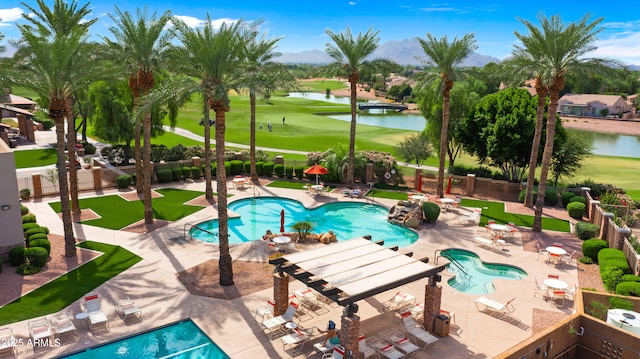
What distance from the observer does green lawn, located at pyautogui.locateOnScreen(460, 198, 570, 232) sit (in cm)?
2730

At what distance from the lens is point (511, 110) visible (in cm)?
3509

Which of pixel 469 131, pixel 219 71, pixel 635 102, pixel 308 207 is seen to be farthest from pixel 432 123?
pixel 635 102

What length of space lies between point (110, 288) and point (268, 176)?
69.0 feet

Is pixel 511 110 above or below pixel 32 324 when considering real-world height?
above

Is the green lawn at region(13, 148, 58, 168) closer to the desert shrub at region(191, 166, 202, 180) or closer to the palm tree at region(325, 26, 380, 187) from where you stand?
the desert shrub at region(191, 166, 202, 180)

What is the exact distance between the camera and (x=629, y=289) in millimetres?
17406

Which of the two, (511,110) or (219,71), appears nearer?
(219,71)

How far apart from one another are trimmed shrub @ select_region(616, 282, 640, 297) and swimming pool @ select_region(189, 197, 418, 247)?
9824mm

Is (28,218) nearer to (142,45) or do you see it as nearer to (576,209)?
(142,45)

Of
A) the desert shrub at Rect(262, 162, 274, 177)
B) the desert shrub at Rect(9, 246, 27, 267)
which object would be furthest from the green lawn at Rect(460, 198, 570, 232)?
the desert shrub at Rect(9, 246, 27, 267)

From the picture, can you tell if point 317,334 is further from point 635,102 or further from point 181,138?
point 635,102

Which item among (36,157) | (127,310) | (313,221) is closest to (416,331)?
(127,310)

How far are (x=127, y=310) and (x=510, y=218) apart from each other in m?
22.3

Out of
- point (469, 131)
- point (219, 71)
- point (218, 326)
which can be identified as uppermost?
point (219, 71)
